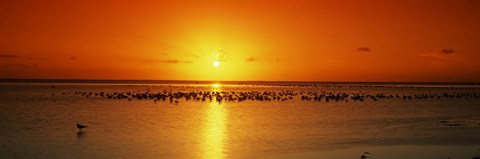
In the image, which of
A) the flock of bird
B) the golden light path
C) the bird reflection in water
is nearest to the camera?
the golden light path

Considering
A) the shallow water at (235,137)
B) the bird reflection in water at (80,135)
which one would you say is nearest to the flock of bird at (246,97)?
the shallow water at (235,137)

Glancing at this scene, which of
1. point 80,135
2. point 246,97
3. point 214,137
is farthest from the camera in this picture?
point 246,97

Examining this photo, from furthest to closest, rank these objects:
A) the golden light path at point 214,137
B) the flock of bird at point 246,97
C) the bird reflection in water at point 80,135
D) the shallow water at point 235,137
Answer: the flock of bird at point 246,97, the bird reflection in water at point 80,135, the shallow water at point 235,137, the golden light path at point 214,137

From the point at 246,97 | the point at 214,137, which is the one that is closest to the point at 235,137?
the point at 214,137

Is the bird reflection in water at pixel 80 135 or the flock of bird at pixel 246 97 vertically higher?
the flock of bird at pixel 246 97

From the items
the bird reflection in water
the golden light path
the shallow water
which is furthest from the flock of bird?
the bird reflection in water

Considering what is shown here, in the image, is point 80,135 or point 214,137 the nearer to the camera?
point 214,137

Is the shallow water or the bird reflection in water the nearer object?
the shallow water

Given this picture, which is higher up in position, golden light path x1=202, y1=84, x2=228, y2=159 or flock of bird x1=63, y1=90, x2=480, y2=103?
flock of bird x1=63, y1=90, x2=480, y2=103

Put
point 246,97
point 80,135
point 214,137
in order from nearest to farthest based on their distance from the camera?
point 214,137 < point 80,135 < point 246,97

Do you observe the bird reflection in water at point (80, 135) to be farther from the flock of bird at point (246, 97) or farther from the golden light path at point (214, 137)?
the flock of bird at point (246, 97)

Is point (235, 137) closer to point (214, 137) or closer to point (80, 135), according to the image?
point (214, 137)

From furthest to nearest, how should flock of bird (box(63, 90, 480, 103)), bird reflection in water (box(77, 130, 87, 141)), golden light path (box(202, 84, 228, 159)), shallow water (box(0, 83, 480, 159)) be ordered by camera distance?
1. flock of bird (box(63, 90, 480, 103))
2. bird reflection in water (box(77, 130, 87, 141))
3. shallow water (box(0, 83, 480, 159))
4. golden light path (box(202, 84, 228, 159))

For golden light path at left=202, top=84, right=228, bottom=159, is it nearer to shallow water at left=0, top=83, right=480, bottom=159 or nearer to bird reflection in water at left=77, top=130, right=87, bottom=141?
shallow water at left=0, top=83, right=480, bottom=159
